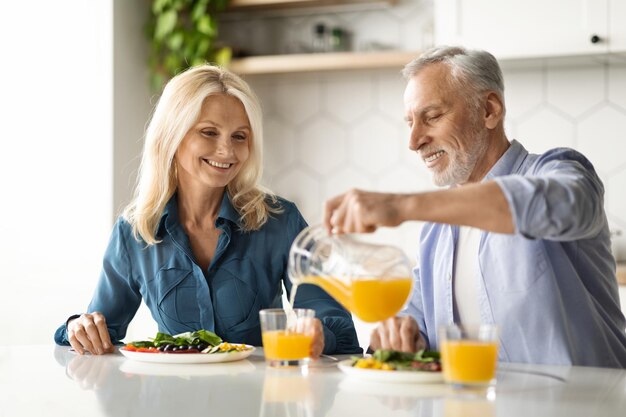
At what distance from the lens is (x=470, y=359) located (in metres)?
1.27

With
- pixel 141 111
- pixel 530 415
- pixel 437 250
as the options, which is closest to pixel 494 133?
pixel 437 250

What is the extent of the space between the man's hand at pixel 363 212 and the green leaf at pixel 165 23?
8.23 feet

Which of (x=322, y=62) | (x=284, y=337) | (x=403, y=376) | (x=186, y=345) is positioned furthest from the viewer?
(x=322, y=62)

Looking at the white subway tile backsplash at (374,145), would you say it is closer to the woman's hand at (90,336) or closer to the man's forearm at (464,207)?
the woman's hand at (90,336)

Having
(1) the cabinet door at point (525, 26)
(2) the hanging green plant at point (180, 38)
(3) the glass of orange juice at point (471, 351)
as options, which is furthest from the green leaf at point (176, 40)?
(3) the glass of orange juice at point (471, 351)

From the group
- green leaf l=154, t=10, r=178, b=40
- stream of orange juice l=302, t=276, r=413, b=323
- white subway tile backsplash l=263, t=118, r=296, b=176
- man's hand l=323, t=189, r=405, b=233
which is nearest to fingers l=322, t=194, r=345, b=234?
man's hand l=323, t=189, r=405, b=233

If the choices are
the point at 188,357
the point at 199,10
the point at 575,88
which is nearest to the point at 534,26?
the point at 575,88

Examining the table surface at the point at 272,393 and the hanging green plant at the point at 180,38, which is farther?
the hanging green plant at the point at 180,38

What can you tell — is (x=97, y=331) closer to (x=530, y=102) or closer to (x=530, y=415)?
(x=530, y=415)

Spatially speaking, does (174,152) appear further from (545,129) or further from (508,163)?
(545,129)

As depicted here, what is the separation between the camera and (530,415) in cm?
113

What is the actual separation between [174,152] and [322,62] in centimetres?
148

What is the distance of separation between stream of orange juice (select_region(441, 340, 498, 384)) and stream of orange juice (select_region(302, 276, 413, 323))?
0.17 meters

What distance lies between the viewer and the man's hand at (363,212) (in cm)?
Result: 137
